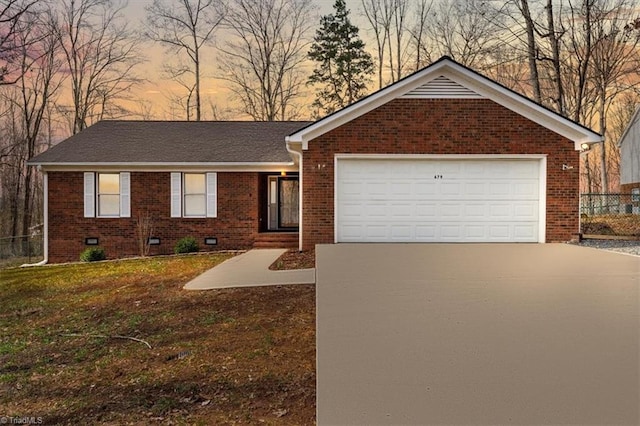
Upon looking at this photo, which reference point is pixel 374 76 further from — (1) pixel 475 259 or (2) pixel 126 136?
(1) pixel 475 259

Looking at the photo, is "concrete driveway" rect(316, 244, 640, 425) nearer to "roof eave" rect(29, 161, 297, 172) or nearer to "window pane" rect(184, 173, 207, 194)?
"roof eave" rect(29, 161, 297, 172)

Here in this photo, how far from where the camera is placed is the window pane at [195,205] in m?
14.6

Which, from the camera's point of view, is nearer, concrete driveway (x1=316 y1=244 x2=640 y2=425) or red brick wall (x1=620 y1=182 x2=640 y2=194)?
concrete driveway (x1=316 y1=244 x2=640 y2=425)

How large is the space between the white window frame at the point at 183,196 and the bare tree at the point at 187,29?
13.0 metres

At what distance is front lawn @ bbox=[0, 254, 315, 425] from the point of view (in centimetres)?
332

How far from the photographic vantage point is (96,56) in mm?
26281

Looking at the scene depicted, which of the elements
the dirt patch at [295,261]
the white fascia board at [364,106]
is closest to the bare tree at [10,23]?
the white fascia board at [364,106]

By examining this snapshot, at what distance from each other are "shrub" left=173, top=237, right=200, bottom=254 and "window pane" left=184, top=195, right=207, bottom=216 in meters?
0.95

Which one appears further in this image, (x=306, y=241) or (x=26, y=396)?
(x=306, y=241)

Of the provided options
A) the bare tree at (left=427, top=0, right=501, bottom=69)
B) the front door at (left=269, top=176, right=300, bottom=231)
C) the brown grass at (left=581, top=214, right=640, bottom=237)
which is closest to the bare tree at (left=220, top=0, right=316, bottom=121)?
the bare tree at (left=427, top=0, right=501, bottom=69)

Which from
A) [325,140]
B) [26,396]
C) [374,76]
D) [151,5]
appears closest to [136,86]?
[151,5]

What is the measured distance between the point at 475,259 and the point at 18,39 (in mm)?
19016

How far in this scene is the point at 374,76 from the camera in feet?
86.3

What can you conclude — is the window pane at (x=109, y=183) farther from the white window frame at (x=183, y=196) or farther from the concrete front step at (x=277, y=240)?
the concrete front step at (x=277, y=240)
